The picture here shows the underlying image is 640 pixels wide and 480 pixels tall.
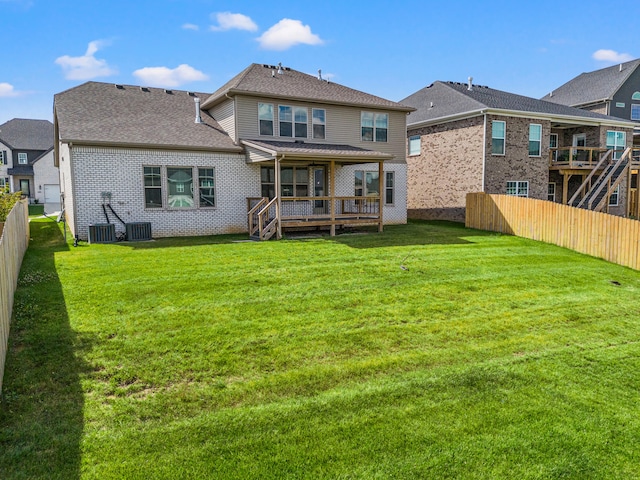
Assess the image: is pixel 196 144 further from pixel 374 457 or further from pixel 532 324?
pixel 374 457

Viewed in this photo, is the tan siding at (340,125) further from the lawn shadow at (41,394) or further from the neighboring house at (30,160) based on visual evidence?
the neighboring house at (30,160)

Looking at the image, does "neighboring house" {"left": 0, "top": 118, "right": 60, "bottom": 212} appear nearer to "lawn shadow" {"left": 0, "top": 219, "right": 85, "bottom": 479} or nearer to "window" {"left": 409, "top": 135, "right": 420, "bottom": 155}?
"window" {"left": 409, "top": 135, "right": 420, "bottom": 155}

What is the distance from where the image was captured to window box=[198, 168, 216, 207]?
1652 cm

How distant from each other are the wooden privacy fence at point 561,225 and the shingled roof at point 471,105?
545cm

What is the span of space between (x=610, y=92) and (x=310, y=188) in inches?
1202

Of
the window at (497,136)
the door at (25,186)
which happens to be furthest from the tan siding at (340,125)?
the door at (25,186)

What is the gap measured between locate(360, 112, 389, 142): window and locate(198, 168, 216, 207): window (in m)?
6.99

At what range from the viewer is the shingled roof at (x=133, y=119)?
595 inches

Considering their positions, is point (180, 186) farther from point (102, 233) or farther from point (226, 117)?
point (226, 117)

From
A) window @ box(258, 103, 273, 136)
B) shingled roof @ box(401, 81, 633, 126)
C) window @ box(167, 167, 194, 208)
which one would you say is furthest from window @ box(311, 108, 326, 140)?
shingled roof @ box(401, 81, 633, 126)

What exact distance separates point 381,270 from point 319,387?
18.3 ft

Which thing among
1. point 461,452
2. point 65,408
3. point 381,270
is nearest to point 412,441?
point 461,452

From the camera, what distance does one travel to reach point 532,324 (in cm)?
771

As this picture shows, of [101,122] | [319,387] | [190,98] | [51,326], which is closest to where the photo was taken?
[319,387]
